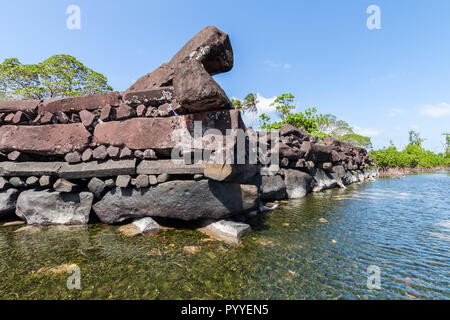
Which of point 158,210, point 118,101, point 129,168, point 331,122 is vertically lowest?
point 158,210

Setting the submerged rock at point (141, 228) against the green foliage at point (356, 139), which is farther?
the green foliage at point (356, 139)

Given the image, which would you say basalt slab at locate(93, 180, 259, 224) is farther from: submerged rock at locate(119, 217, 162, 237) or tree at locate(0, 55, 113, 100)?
tree at locate(0, 55, 113, 100)

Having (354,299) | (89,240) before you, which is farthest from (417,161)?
(89,240)

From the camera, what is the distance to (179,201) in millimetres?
3875

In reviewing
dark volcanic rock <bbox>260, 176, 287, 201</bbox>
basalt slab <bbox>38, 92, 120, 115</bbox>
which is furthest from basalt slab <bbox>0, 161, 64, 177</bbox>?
dark volcanic rock <bbox>260, 176, 287, 201</bbox>

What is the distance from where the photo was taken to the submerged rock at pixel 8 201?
4.34 metres

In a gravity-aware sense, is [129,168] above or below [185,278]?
above

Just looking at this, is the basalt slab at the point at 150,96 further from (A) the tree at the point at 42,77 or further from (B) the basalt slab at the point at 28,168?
(A) the tree at the point at 42,77

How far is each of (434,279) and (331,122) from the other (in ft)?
193

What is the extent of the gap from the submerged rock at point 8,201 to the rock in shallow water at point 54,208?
1.10ft

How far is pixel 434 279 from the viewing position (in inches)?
88.2

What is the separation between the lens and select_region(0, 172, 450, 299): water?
205cm

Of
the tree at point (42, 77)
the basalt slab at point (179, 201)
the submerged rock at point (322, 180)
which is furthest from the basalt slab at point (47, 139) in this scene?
the tree at point (42, 77)

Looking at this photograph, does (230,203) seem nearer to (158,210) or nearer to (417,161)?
(158,210)
